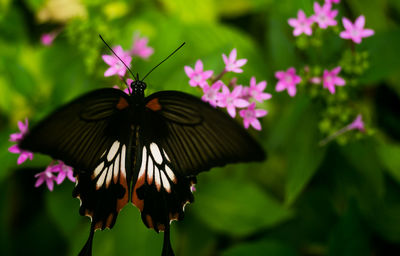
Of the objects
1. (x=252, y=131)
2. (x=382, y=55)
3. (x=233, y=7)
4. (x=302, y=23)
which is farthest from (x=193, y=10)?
(x=382, y=55)

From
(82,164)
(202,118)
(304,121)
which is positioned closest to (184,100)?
(202,118)

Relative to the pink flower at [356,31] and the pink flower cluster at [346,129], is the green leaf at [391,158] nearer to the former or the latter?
the pink flower cluster at [346,129]

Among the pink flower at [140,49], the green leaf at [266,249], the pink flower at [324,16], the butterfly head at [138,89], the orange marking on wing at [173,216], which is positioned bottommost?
the green leaf at [266,249]

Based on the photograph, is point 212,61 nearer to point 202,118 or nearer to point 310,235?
point 202,118

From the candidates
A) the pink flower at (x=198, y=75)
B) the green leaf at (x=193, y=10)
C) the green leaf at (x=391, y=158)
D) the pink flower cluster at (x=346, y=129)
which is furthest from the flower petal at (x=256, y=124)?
→ the green leaf at (x=193, y=10)

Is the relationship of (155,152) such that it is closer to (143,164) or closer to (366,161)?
(143,164)

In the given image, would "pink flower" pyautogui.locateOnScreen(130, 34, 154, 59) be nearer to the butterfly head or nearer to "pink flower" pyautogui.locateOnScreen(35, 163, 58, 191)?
the butterfly head
